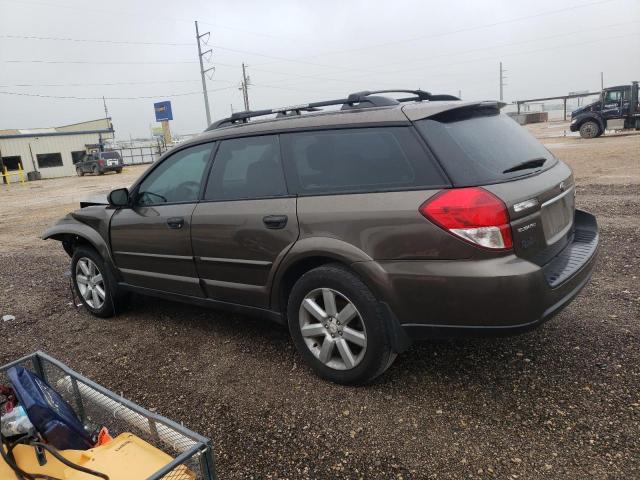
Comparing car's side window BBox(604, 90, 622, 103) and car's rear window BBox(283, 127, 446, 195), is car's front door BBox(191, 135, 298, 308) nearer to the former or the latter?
car's rear window BBox(283, 127, 446, 195)

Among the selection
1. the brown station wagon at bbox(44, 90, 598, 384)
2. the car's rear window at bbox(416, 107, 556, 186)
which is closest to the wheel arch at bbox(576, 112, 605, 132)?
the brown station wagon at bbox(44, 90, 598, 384)

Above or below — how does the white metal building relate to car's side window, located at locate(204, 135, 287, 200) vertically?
above

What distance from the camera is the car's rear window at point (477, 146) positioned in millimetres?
2684

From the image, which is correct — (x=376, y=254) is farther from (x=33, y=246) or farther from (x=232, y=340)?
(x=33, y=246)

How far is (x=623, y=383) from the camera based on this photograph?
2879mm

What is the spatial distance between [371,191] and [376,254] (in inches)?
14.4

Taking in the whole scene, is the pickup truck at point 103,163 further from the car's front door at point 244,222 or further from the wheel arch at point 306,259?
the wheel arch at point 306,259

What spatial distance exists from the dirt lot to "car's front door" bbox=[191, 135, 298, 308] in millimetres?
599

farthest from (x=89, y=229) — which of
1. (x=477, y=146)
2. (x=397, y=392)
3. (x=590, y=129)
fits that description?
(x=590, y=129)

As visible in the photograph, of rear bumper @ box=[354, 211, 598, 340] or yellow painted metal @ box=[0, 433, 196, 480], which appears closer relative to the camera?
yellow painted metal @ box=[0, 433, 196, 480]

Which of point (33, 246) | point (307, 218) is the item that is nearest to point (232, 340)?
point (307, 218)

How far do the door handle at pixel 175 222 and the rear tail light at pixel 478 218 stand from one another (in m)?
2.03

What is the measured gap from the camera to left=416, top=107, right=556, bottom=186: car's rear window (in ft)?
8.80

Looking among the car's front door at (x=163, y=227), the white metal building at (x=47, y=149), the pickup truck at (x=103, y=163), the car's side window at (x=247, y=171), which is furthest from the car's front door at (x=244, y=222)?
the white metal building at (x=47, y=149)
